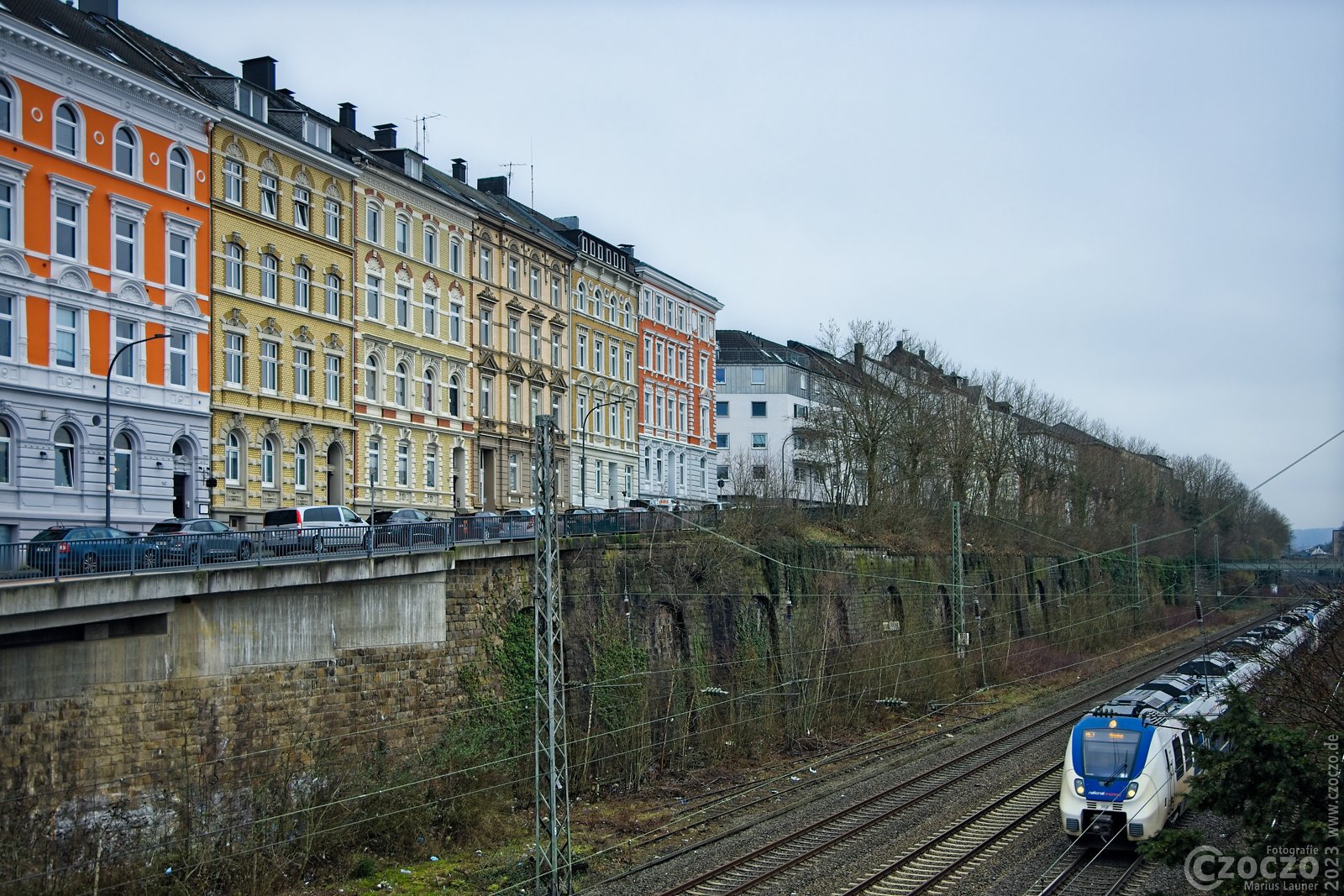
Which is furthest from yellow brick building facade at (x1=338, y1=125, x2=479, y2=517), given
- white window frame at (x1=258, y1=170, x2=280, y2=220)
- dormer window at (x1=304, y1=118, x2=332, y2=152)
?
white window frame at (x1=258, y1=170, x2=280, y2=220)

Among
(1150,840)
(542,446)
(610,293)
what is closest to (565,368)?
(610,293)

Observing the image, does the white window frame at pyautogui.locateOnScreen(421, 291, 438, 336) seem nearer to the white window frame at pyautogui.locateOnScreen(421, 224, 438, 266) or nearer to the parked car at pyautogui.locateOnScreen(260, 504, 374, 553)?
the white window frame at pyautogui.locateOnScreen(421, 224, 438, 266)

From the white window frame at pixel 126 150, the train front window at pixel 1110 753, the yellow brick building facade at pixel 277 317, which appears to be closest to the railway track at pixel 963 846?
the train front window at pixel 1110 753

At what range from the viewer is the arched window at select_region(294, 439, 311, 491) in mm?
44781

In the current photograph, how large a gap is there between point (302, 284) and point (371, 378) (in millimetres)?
5148

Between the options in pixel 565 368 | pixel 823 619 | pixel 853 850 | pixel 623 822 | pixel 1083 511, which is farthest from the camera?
pixel 1083 511

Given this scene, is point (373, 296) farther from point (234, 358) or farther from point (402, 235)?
point (234, 358)

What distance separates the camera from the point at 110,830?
69.1 ft

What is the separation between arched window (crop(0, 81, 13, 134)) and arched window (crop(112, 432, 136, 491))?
29.4 ft

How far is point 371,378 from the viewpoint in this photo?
49344 millimetres

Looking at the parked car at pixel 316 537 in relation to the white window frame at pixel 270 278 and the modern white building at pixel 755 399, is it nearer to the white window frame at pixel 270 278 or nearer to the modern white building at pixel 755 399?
the white window frame at pixel 270 278

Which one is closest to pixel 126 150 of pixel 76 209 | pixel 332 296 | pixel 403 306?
pixel 76 209

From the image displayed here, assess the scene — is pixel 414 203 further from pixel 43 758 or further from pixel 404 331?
pixel 43 758

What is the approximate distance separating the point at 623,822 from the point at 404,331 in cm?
2834
